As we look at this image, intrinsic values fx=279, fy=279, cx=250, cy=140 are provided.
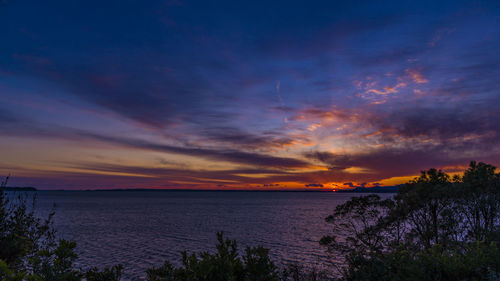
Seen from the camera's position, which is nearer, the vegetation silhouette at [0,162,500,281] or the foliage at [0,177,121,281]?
the foliage at [0,177,121,281]

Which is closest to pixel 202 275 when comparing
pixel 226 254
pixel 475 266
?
pixel 226 254

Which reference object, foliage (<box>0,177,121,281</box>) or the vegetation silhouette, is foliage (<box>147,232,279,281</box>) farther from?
foliage (<box>0,177,121,281</box>)

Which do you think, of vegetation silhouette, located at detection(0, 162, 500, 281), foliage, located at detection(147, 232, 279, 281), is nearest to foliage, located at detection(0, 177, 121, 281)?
vegetation silhouette, located at detection(0, 162, 500, 281)

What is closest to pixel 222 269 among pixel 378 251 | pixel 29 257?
pixel 29 257

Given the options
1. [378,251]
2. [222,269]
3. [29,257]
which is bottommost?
[378,251]

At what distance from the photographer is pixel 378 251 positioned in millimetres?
11727

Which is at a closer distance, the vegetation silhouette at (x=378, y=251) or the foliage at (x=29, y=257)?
the foliage at (x=29, y=257)

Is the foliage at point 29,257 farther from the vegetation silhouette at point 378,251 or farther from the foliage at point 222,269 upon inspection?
the foliage at point 222,269

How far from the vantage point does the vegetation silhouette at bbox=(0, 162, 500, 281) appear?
6.72m

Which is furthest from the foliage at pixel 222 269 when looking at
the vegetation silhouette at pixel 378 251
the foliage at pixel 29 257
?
the foliage at pixel 29 257

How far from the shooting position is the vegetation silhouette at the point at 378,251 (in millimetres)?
6719

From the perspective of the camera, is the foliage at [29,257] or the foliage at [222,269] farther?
the foliage at [222,269]

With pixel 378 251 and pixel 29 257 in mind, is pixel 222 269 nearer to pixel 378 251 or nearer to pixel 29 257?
pixel 29 257

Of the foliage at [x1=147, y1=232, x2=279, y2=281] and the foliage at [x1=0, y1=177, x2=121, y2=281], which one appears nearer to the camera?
the foliage at [x1=0, y1=177, x2=121, y2=281]
